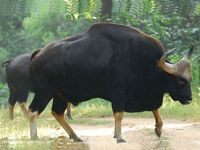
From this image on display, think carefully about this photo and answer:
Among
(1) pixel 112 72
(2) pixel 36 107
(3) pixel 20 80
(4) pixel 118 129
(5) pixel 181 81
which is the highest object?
(1) pixel 112 72

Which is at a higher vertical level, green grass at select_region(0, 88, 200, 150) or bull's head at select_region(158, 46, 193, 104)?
bull's head at select_region(158, 46, 193, 104)

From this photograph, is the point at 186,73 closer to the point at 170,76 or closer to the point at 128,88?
the point at 170,76

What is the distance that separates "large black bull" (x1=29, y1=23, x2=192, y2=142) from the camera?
718cm

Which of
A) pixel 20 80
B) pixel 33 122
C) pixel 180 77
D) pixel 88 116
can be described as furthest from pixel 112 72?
pixel 20 80

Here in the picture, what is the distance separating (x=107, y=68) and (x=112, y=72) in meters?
0.09

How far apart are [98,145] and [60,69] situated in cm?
132

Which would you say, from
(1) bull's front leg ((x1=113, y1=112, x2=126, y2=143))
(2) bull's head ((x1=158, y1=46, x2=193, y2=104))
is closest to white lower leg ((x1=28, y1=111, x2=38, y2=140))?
(1) bull's front leg ((x1=113, y1=112, x2=126, y2=143))

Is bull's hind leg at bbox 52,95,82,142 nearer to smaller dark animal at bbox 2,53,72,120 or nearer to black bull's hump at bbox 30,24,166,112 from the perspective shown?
black bull's hump at bbox 30,24,166,112

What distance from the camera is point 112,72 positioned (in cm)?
715

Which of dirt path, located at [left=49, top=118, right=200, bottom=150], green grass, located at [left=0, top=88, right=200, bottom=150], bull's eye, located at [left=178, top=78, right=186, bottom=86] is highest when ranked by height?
bull's eye, located at [left=178, top=78, right=186, bottom=86]

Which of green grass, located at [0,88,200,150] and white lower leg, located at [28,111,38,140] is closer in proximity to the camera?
white lower leg, located at [28,111,38,140]

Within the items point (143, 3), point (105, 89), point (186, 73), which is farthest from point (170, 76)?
point (143, 3)

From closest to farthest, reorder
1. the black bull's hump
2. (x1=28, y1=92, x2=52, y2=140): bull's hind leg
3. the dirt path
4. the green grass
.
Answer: the dirt path < the black bull's hump < (x1=28, y1=92, x2=52, y2=140): bull's hind leg < the green grass

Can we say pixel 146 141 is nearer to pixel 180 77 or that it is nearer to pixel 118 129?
pixel 118 129
